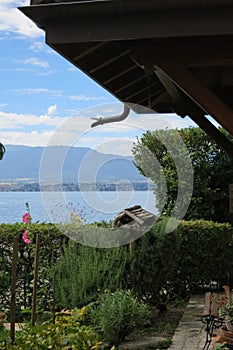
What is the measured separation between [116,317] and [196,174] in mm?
4034

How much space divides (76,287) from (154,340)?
3.16 ft

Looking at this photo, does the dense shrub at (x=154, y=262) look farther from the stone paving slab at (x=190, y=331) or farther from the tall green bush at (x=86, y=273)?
the stone paving slab at (x=190, y=331)

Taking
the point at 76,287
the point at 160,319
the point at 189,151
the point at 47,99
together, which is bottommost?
the point at 160,319

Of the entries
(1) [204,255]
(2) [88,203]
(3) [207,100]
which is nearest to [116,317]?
(2) [88,203]

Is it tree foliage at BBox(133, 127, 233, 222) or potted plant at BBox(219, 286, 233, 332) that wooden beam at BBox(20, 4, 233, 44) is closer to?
potted plant at BBox(219, 286, 233, 332)

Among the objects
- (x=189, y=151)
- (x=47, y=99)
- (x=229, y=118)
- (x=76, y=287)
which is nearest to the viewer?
(x=229, y=118)

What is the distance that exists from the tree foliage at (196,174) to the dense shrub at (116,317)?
330 cm

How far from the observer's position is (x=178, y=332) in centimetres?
502


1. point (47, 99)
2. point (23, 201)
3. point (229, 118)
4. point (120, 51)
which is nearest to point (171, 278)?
point (23, 201)

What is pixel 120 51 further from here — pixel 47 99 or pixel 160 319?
pixel 47 99

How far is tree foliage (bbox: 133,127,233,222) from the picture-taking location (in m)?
8.39

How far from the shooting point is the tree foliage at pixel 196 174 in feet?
27.5

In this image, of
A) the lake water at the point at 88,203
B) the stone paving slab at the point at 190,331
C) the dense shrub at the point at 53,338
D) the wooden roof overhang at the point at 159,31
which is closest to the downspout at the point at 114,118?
the lake water at the point at 88,203

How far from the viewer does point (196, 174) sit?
8.48 metres
